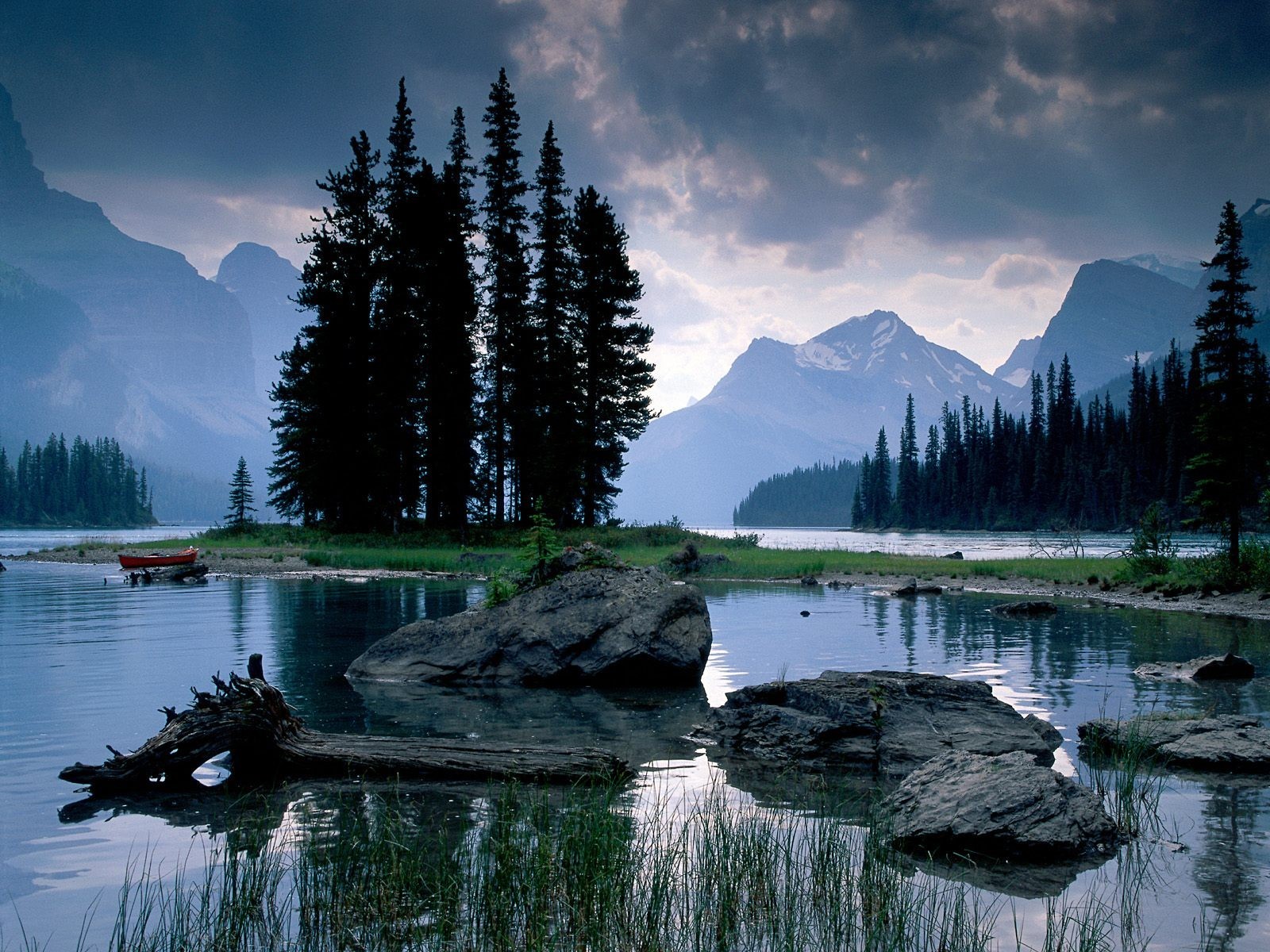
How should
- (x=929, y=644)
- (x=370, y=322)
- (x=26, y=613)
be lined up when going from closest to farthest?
1. (x=929, y=644)
2. (x=26, y=613)
3. (x=370, y=322)

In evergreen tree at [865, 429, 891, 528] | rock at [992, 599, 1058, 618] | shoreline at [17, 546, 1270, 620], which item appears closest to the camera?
rock at [992, 599, 1058, 618]

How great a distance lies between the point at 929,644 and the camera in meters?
20.2

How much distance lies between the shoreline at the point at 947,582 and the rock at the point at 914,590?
1038mm

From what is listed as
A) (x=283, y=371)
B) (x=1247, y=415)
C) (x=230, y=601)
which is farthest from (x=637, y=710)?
(x=283, y=371)

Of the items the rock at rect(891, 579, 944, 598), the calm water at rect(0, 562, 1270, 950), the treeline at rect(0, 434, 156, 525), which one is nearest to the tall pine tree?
the calm water at rect(0, 562, 1270, 950)

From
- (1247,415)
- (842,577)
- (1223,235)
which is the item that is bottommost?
(842,577)

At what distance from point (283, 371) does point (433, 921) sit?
5559 centimetres

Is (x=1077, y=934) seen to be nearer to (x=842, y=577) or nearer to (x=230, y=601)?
(x=230, y=601)

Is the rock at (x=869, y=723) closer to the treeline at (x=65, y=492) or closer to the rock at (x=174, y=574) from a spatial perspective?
the rock at (x=174, y=574)

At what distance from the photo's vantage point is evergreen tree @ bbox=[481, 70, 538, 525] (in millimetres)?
51781

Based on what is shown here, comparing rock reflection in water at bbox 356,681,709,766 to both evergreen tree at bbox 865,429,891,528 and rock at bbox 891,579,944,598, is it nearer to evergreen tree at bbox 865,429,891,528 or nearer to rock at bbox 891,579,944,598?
rock at bbox 891,579,944,598

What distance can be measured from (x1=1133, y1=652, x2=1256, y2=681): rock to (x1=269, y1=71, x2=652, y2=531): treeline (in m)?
36.1

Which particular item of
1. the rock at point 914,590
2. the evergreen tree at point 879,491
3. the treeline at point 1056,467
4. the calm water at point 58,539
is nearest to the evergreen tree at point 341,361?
the calm water at point 58,539

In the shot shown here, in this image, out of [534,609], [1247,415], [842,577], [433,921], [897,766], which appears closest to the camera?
[433,921]
